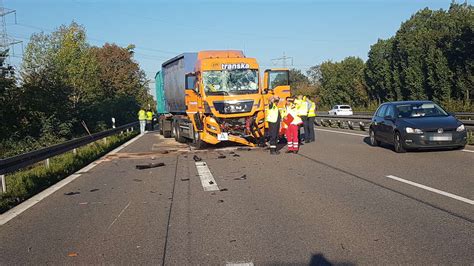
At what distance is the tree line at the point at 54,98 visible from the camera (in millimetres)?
25403

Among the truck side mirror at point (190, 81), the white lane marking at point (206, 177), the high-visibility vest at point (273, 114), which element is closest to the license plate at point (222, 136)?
the high-visibility vest at point (273, 114)

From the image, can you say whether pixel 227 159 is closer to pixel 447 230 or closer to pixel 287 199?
pixel 287 199

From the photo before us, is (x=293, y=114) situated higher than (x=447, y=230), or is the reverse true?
(x=293, y=114)

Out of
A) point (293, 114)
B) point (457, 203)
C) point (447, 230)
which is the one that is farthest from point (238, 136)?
point (447, 230)

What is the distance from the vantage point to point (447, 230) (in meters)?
5.65

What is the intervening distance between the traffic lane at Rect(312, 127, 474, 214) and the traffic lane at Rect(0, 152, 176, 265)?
406 centimetres

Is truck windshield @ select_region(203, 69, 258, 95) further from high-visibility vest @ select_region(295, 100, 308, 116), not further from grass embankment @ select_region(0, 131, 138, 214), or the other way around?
grass embankment @ select_region(0, 131, 138, 214)

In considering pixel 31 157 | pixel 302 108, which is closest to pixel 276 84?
pixel 302 108

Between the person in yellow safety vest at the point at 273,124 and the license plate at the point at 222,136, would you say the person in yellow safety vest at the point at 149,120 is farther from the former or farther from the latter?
the person in yellow safety vest at the point at 273,124

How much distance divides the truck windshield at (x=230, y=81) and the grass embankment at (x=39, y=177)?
4491 millimetres

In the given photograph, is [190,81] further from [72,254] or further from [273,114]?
[72,254]

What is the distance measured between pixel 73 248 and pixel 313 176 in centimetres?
568

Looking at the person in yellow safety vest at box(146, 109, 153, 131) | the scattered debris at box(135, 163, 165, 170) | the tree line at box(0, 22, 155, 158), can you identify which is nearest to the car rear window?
the scattered debris at box(135, 163, 165, 170)

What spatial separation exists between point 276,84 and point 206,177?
306 inches
